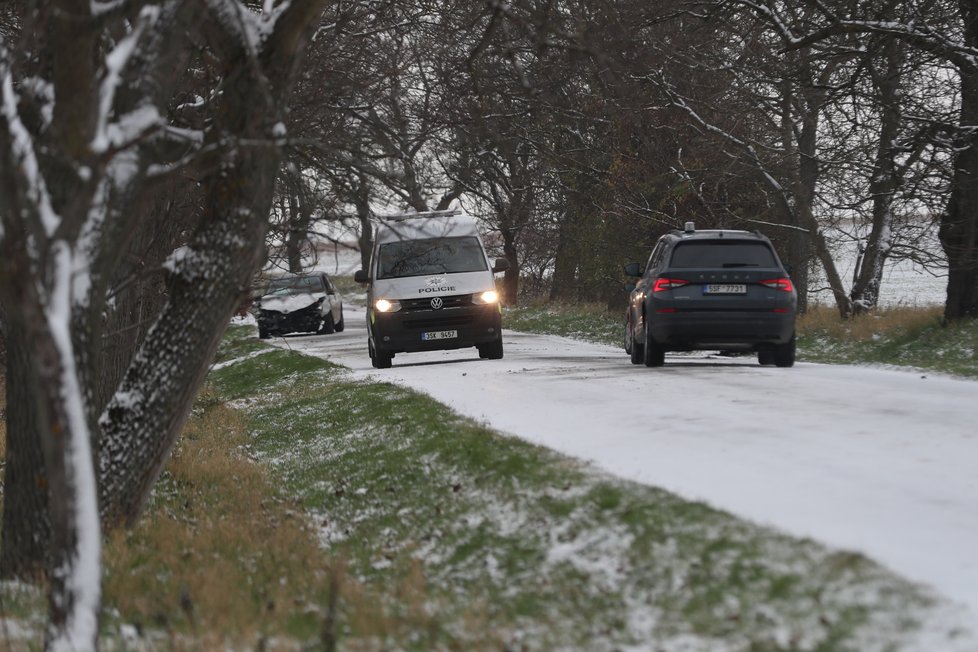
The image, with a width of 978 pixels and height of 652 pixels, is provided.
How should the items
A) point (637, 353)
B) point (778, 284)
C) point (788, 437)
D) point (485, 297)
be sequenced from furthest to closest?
point (485, 297), point (637, 353), point (778, 284), point (788, 437)

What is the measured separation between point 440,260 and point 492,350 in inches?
73.0

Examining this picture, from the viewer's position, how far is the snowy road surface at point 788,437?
22.2 ft

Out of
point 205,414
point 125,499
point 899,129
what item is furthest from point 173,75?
point 899,129

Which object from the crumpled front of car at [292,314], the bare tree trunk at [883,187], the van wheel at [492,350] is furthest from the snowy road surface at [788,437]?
the crumpled front of car at [292,314]

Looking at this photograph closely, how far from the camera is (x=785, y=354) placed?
58.4ft

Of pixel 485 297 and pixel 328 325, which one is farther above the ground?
pixel 485 297

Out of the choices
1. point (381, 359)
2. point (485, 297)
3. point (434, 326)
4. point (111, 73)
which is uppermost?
point (111, 73)

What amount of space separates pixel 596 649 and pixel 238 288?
380cm

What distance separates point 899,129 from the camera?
63.8ft

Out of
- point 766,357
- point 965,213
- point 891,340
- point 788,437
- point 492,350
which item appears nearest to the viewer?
point 788,437

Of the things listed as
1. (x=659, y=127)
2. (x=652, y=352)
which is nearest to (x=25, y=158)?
(x=652, y=352)

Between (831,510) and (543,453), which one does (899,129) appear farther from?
(831,510)

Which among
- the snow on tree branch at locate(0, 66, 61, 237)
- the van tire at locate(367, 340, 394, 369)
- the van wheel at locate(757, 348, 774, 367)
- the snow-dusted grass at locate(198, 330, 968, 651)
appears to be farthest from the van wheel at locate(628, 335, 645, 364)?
the snow on tree branch at locate(0, 66, 61, 237)

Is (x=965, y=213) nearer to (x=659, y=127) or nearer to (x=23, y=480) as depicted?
(x=659, y=127)
